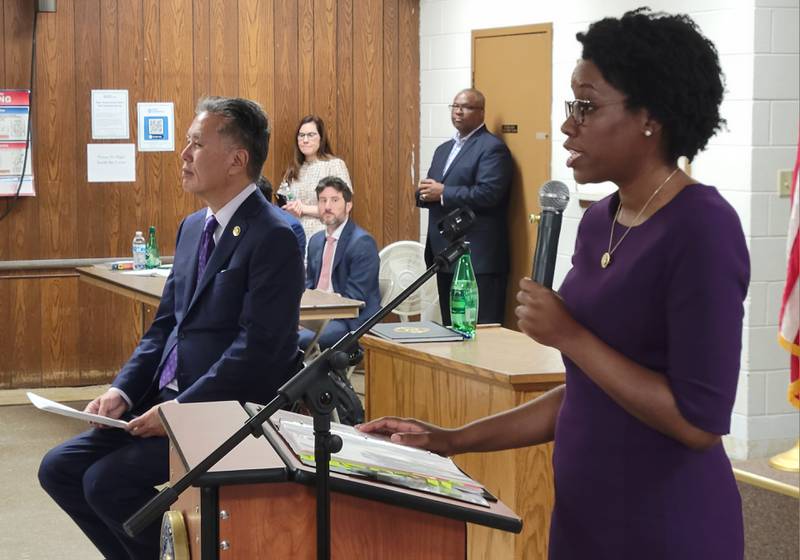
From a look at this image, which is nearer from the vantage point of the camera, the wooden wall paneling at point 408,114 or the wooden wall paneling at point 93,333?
the wooden wall paneling at point 93,333

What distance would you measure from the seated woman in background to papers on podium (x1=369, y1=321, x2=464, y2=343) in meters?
3.57

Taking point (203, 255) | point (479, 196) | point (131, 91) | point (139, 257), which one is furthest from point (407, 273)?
point (203, 255)

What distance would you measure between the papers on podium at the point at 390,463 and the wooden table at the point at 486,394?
44.8 inches

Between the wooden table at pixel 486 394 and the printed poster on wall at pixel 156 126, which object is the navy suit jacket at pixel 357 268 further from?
the wooden table at pixel 486 394

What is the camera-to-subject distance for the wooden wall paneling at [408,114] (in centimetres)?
807

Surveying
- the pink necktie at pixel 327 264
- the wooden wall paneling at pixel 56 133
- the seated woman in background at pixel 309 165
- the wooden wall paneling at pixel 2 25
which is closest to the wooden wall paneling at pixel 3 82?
the wooden wall paneling at pixel 2 25

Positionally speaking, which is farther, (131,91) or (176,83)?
(176,83)

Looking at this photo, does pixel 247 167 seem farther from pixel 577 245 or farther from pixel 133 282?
A: pixel 133 282

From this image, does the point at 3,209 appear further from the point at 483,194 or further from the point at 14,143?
the point at 483,194

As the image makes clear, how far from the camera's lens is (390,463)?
6.12 ft

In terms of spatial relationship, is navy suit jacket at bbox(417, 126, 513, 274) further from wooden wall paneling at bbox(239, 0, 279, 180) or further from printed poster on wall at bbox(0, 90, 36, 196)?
printed poster on wall at bbox(0, 90, 36, 196)

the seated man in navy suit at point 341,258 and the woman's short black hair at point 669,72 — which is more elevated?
the woman's short black hair at point 669,72

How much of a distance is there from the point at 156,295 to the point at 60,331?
2.20 m

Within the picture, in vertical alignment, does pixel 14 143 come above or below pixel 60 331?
above
